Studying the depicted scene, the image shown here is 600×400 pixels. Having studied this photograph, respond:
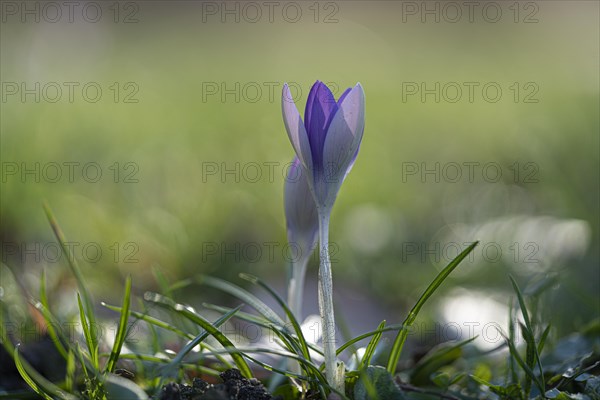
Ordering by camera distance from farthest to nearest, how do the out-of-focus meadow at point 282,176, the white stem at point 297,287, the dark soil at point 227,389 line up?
the out-of-focus meadow at point 282,176
the white stem at point 297,287
the dark soil at point 227,389

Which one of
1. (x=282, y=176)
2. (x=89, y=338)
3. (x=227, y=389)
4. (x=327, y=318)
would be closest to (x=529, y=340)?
(x=327, y=318)

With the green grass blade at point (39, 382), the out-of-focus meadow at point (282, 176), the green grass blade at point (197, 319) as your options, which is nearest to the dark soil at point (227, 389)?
the green grass blade at point (197, 319)

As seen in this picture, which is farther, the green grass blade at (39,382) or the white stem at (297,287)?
the white stem at (297,287)

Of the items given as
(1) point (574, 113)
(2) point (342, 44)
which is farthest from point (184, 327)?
(2) point (342, 44)

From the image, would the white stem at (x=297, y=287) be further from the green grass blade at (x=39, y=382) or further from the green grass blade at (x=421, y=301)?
the green grass blade at (x=39, y=382)

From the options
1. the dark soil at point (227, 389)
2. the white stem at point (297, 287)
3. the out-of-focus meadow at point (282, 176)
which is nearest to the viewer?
the dark soil at point (227, 389)

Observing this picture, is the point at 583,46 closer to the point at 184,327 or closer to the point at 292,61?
the point at 292,61

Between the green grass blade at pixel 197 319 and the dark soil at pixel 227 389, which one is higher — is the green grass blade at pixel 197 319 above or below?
above
